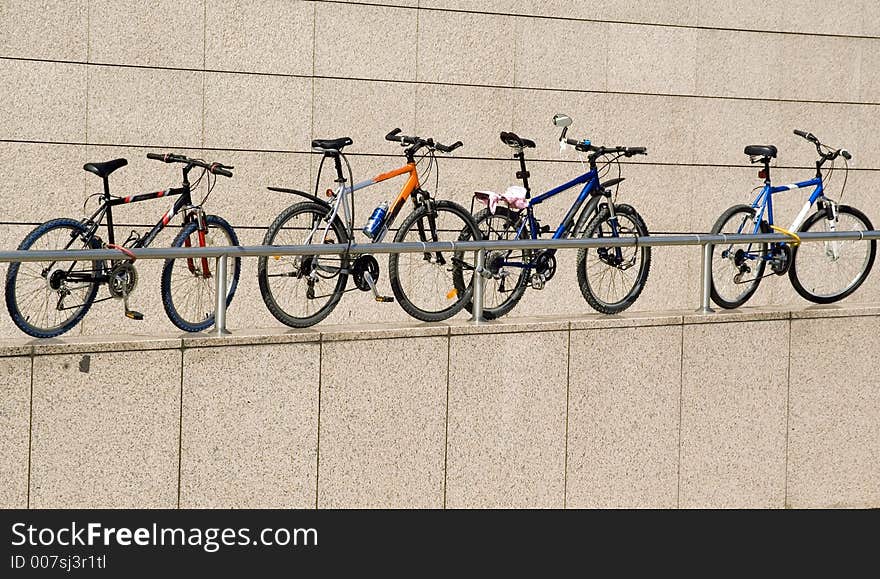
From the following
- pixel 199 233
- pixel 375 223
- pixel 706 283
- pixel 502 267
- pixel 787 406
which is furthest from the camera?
pixel 787 406

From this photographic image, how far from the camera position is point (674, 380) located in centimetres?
980

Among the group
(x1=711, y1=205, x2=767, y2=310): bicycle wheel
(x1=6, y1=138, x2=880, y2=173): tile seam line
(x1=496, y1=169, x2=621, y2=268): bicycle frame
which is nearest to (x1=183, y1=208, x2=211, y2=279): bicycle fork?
(x1=496, y1=169, x2=621, y2=268): bicycle frame

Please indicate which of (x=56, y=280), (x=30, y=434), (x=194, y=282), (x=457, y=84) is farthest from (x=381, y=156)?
(x=30, y=434)

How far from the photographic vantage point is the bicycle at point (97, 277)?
7.86 meters

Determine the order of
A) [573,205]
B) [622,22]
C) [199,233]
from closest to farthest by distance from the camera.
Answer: [199,233] → [573,205] → [622,22]

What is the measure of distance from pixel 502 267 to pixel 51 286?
291 cm

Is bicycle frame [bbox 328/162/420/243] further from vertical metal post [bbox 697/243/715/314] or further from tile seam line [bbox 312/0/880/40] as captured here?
tile seam line [bbox 312/0/880/40]

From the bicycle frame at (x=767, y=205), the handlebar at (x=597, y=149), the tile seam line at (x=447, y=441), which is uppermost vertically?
the handlebar at (x=597, y=149)

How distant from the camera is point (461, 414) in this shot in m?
8.93

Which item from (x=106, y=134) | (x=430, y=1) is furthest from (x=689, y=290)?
(x=106, y=134)

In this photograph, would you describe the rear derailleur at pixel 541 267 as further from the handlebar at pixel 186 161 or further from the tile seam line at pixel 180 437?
the tile seam line at pixel 180 437

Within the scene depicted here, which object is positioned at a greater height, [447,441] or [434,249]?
[434,249]

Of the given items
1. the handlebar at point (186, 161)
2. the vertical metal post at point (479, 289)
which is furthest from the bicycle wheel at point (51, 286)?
the vertical metal post at point (479, 289)

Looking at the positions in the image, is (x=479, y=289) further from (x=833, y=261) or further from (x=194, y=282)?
(x=833, y=261)
